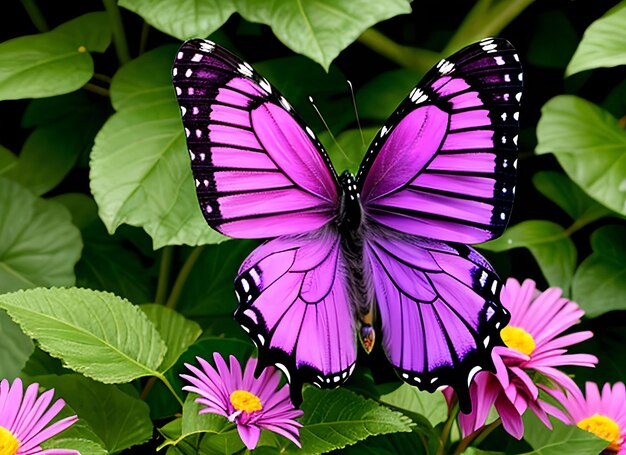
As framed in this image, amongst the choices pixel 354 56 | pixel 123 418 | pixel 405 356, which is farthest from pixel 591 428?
pixel 354 56

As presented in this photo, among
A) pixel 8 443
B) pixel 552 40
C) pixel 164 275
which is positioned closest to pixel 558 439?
pixel 8 443

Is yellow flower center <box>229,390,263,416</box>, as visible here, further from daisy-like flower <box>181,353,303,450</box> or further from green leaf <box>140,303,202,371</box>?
green leaf <box>140,303,202,371</box>

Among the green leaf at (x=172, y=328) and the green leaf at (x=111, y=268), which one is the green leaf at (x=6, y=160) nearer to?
the green leaf at (x=111, y=268)

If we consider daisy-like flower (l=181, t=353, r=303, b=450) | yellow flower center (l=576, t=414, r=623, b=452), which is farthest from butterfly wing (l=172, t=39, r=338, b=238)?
yellow flower center (l=576, t=414, r=623, b=452)

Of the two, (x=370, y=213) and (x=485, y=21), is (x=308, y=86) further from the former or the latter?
(x=370, y=213)

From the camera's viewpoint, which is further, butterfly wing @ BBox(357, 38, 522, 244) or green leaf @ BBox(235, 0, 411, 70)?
green leaf @ BBox(235, 0, 411, 70)

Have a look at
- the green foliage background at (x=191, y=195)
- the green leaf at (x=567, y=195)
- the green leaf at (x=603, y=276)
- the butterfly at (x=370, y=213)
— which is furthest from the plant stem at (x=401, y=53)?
the butterfly at (x=370, y=213)

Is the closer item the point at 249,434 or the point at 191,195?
the point at 249,434
